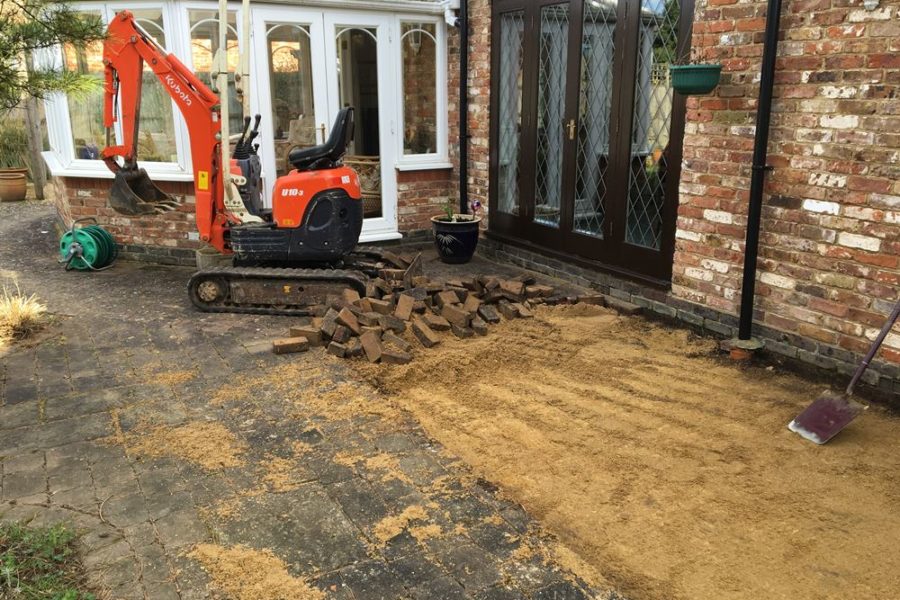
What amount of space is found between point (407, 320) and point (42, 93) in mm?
2753

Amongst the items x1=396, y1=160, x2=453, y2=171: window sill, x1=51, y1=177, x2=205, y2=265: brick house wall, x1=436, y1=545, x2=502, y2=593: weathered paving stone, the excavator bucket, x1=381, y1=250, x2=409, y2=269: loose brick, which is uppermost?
x1=396, y1=160, x2=453, y2=171: window sill

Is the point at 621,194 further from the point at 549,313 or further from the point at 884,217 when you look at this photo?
the point at 884,217

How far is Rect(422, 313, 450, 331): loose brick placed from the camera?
5.38 meters

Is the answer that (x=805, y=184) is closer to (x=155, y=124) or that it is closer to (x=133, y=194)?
(x=133, y=194)

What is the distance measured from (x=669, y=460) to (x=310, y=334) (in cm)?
268

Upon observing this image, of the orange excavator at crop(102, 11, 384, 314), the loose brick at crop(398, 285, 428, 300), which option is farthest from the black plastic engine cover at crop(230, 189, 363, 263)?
the loose brick at crop(398, 285, 428, 300)

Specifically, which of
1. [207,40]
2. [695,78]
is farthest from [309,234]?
[695,78]

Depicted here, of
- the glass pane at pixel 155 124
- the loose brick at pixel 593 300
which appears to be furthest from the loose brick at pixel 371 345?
the glass pane at pixel 155 124

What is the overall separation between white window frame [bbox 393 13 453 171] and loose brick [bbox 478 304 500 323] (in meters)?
3.02

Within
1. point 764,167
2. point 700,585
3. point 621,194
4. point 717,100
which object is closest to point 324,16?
point 621,194

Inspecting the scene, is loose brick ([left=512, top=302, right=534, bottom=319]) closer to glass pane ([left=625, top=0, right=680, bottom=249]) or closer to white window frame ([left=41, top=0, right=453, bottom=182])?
glass pane ([left=625, top=0, right=680, bottom=249])

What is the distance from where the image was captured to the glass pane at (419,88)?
26.6ft

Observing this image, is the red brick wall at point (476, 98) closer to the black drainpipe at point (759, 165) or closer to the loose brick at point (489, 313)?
the loose brick at point (489, 313)

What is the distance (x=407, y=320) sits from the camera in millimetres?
5371
